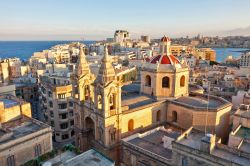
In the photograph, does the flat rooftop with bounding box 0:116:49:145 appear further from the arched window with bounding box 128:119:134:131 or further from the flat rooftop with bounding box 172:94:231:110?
the flat rooftop with bounding box 172:94:231:110

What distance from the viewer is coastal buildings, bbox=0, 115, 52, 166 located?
101 feet

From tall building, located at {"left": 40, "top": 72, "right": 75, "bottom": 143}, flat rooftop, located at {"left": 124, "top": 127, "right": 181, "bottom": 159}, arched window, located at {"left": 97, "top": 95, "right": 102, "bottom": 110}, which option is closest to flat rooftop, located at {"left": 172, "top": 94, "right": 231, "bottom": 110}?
flat rooftop, located at {"left": 124, "top": 127, "right": 181, "bottom": 159}

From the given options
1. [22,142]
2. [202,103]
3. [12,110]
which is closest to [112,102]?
[22,142]

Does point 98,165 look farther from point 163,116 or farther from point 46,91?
point 46,91

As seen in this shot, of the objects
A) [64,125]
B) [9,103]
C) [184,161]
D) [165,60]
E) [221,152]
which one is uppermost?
[165,60]

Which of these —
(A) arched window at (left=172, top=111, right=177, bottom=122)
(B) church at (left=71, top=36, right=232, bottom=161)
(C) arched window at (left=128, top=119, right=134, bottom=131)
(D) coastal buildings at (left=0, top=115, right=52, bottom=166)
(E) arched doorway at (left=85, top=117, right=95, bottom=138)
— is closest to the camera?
(D) coastal buildings at (left=0, top=115, right=52, bottom=166)

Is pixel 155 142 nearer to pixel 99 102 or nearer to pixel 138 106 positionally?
pixel 138 106

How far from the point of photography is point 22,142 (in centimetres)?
3216

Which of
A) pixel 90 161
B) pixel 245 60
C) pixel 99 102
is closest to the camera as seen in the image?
pixel 90 161

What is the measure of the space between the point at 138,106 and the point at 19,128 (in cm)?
1894

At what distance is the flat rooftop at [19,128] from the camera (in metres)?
32.6

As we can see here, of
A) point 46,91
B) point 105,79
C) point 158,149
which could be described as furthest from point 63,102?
point 158,149

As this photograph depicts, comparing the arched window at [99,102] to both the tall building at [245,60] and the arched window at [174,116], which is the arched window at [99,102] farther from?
the tall building at [245,60]

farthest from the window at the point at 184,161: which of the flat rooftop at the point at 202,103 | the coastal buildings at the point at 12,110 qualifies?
the coastal buildings at the point at 12,110
